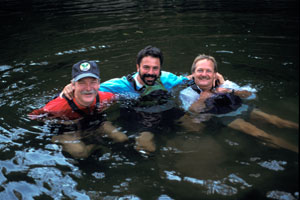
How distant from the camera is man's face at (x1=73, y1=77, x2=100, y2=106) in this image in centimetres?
505

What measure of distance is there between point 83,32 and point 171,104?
771 cm

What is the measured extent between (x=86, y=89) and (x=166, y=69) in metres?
3.73

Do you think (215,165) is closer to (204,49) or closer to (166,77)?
(166,77)

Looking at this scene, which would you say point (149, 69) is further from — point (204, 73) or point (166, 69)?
point (166, 69)

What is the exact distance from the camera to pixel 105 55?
9.57m

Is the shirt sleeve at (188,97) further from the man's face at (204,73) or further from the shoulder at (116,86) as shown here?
the shoulder at (116,86)

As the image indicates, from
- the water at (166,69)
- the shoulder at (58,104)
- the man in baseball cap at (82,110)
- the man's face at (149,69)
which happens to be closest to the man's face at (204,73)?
the man's face at (149,69)

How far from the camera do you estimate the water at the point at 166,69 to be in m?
3.36

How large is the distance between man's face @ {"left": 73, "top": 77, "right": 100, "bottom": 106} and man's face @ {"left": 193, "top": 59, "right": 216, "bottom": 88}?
2062mm

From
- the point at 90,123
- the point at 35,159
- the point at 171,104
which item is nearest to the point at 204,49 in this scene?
the point at 171,104

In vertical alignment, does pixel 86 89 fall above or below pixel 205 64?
below

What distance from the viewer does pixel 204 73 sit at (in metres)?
5.70

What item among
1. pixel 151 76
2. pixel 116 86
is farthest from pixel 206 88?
pixel 116 86

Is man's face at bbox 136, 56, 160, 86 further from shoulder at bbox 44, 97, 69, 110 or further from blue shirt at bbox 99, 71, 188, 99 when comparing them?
shoulder at bbox 44, 97, 69, 110
